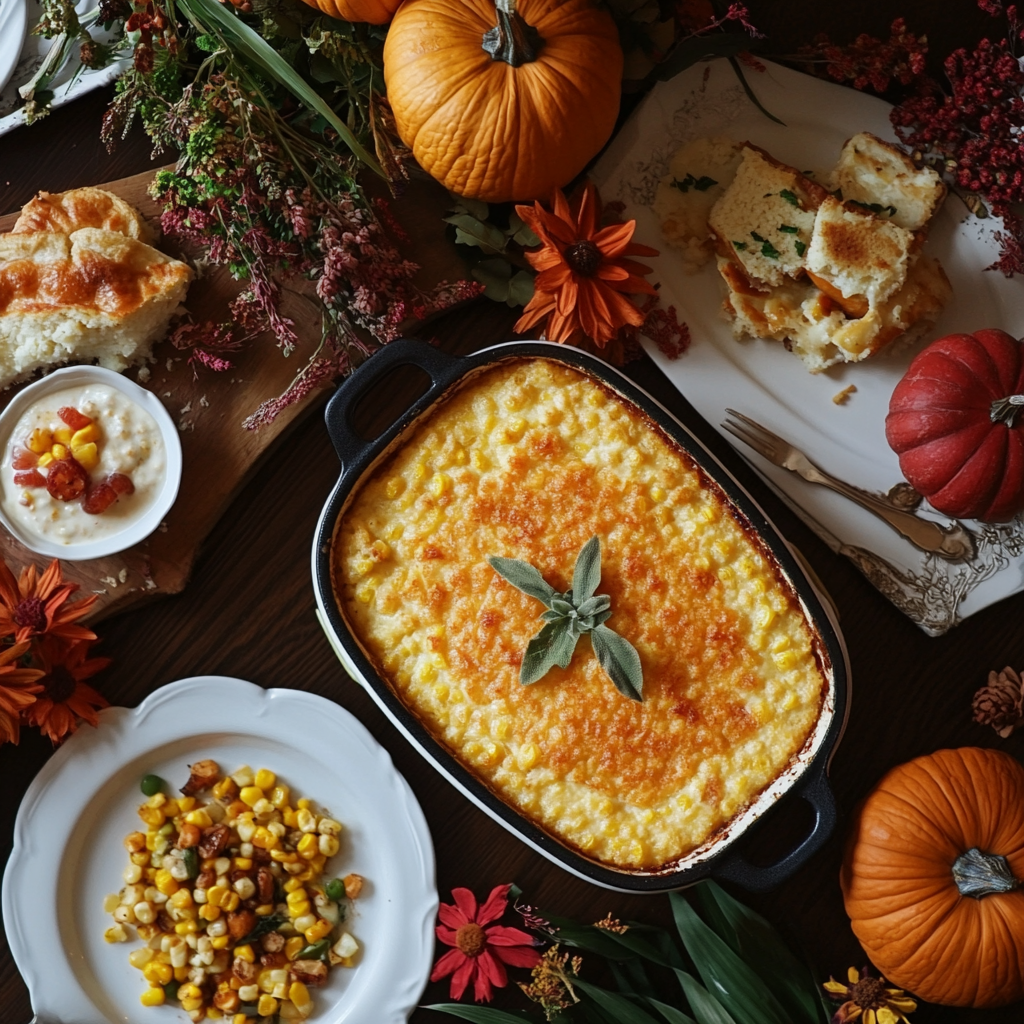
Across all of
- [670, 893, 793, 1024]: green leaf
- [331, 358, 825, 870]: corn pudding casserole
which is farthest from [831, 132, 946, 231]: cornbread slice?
[670, 893, 793, 1024]: green leaf

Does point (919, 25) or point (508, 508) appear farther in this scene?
point (919, 25)

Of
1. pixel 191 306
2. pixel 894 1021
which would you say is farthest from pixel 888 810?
pixel 191 306

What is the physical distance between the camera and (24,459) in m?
2.32

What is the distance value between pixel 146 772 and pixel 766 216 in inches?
85.1

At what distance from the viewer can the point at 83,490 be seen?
91.3 inches

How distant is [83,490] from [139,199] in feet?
2.52

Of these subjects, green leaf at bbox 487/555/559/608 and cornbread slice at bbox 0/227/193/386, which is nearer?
green leaf at bbox 487/555/559/608

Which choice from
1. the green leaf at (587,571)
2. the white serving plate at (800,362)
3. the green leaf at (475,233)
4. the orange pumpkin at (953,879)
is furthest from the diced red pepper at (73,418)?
the orange pumpkin at (953,879)

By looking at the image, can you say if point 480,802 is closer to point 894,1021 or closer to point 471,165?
point 894,1021

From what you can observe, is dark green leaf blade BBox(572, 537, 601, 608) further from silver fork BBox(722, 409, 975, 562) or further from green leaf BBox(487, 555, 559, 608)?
silver fork BBox(722, 409, 975, 562)

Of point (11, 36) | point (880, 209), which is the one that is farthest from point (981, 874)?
point (11, 36)

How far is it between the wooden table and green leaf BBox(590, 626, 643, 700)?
614 mm

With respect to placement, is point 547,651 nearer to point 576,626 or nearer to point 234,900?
point 576,626

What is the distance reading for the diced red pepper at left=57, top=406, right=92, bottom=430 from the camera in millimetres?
2326
